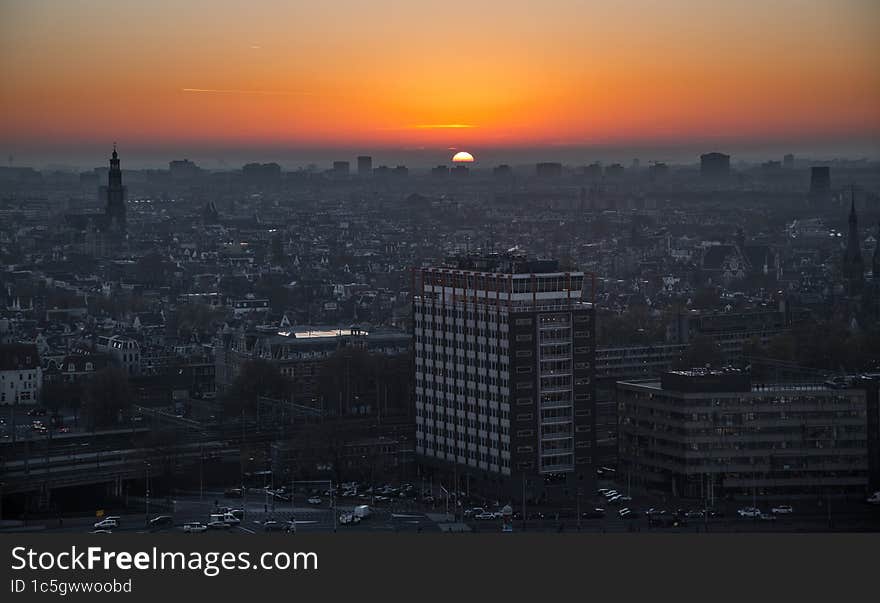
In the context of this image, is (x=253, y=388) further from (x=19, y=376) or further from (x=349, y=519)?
(x=349, y=519)

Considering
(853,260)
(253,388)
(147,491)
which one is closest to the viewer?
(147,491)

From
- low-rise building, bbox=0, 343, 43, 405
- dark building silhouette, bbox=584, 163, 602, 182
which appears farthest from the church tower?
dark building silhouette, bbox=584, 163, 602, 182

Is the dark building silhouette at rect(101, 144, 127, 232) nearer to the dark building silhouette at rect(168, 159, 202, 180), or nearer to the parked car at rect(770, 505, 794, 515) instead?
the dark building silhouette at rect(168, 159, 202, 180)

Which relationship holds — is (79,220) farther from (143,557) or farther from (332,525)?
(143,557)

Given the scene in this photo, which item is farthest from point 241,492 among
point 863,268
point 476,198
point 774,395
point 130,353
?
point 863,268

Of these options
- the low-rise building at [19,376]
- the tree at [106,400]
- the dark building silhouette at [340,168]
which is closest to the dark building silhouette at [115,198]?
the dark building silhouette at [340,168]

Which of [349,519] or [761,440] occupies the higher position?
[761,440]

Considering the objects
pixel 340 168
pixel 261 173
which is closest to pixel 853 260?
pixel 340 168
